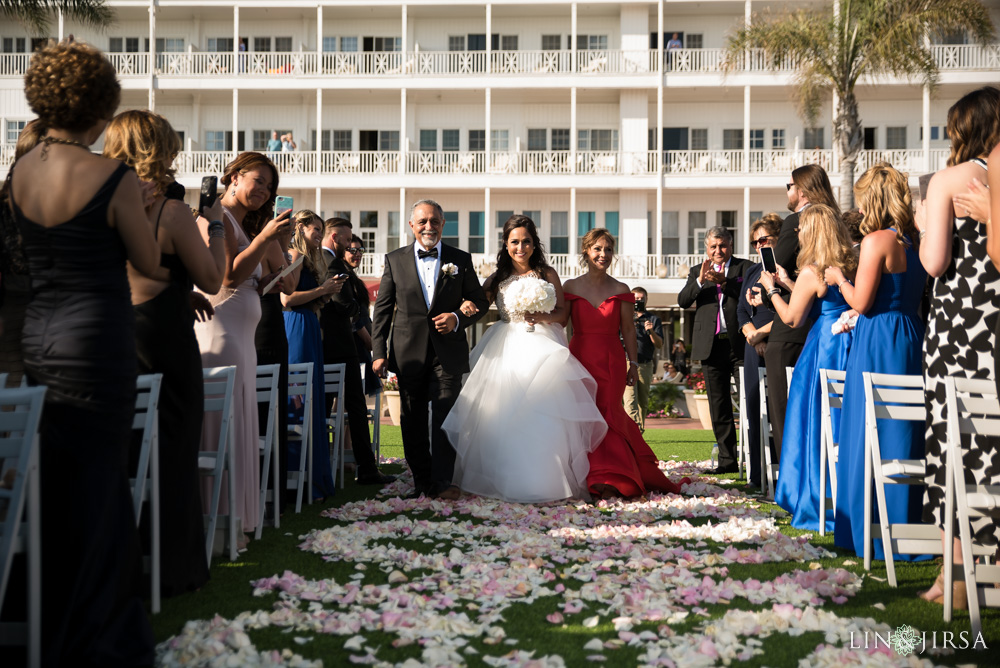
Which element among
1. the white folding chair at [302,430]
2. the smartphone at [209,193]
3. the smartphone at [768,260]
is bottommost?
the white folding chair at [302,430]

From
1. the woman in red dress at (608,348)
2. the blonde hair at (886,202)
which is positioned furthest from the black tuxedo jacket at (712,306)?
the blonde hair at (886,202)

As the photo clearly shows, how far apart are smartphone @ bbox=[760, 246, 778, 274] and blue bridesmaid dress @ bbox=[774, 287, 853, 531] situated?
24.7 inches

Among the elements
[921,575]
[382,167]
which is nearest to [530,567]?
[921,575]

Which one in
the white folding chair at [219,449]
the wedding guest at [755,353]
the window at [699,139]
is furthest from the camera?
the window at [699,139]

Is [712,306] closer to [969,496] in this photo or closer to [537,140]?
[969,496]

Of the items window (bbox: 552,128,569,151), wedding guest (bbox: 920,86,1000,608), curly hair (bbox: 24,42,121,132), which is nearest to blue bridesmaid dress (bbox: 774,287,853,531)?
Result: wedding guest (bbox: 920,86,1000,608)

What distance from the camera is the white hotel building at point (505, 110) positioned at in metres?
31.6

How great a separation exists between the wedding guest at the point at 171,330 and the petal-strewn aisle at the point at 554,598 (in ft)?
1.45

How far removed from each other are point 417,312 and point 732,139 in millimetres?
28093

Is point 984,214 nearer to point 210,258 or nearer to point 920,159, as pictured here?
point 210,258

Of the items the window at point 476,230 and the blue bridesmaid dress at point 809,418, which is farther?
the window at point 476,230

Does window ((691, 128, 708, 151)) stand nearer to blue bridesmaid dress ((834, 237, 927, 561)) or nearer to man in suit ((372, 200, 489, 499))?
man in suit ((372, 200, 489, 499))

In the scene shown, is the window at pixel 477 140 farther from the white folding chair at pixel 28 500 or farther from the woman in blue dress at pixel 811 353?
the white folding chair at pixel 28 500

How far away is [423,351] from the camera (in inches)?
303
